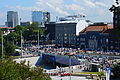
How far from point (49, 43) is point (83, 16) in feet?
75.0

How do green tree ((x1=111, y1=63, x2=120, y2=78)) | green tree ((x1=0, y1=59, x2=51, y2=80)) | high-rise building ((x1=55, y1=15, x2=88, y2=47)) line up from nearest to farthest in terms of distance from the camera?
green tree ((x1=0, y1=59, x2=51, y2=80)) → green tree ((x1=111, y1=63, x2=120, y2=78)) → high-rise building ((x1=55, y1=15, x2=88, y2=47))

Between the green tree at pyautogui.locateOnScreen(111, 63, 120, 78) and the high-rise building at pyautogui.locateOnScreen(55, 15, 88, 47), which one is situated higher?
the high-rise building at pyautogui.locateOnScreen(55, 15, 88, 47)

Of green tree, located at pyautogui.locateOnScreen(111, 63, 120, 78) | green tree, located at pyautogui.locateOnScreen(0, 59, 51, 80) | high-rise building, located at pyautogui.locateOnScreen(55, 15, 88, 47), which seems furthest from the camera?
high-rise building, located at pyautogui.locateOnScreen(55, 15, 88, 47)

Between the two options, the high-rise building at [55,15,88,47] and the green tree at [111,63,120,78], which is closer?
the green tree at [111,63,120,78]

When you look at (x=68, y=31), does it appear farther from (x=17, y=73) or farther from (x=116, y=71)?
(x=17, y=73)

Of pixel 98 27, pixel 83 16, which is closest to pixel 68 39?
pixel 98 27

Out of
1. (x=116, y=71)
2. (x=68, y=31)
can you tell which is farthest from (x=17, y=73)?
(x=68, y=31)

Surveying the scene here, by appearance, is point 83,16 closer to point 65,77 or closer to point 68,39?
point 68,39

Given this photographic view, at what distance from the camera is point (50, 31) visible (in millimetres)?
133625

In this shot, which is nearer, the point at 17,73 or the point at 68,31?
the point at 17,73

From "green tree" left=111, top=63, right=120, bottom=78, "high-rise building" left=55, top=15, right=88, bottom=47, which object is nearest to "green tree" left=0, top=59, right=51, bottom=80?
"green tree" left=111, top=63, right=120, bottom=78

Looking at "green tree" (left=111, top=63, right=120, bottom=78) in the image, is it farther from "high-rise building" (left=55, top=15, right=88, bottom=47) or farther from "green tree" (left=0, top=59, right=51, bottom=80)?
"high-rise building" (left=55, top=15, right=88, bottom=47)

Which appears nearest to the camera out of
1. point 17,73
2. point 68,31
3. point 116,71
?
point 17,73

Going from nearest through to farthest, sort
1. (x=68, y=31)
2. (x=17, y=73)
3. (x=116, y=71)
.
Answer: (x=17, y=73) < (x=116, y=71) < (x=68, y=31)
